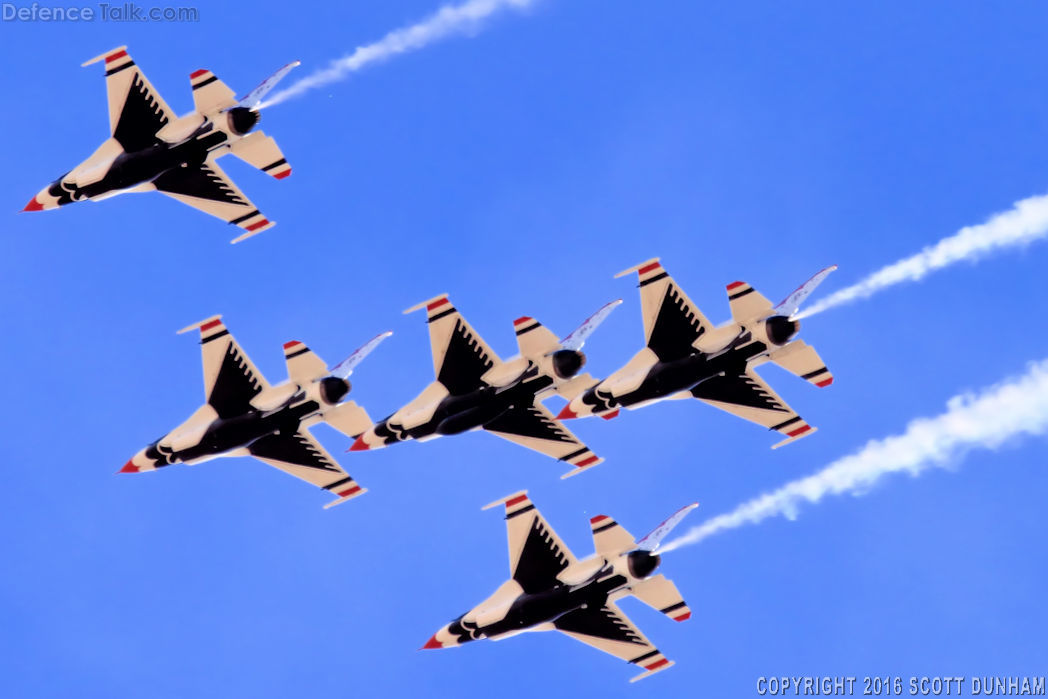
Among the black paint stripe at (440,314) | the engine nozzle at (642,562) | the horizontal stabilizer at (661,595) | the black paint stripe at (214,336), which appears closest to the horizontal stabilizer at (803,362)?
the engine nozzle at (642,562)

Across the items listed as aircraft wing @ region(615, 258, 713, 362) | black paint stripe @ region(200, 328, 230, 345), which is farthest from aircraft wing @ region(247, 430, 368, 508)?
aircraft wing @ region(615, 258, 713, 362)

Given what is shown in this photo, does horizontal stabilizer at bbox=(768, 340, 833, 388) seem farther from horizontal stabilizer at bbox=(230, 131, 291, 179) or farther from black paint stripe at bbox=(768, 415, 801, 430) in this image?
horizontal stabilizer at bbox=(230, 131, 291, 179)

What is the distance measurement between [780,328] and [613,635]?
55.0 feet

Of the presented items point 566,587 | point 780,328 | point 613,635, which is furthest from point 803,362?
point 613,635

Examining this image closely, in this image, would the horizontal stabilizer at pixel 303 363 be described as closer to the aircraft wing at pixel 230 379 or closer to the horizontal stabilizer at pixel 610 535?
the aircraft wing at pixel 230 379

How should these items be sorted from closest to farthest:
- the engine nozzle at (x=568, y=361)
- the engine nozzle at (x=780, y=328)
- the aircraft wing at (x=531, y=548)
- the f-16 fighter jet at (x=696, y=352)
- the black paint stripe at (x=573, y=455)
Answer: the engine nozzle at (x=780, y=328), the f-16 fighter jet at (x=696, y=352), the engine nozzle at (x=568, y=361), the aircraft wing at (x=531, y=548), the black paint stripe at (x=573, y=455)

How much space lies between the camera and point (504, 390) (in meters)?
117

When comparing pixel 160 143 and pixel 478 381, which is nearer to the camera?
pixel 478 381

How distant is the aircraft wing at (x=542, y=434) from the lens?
118562mm

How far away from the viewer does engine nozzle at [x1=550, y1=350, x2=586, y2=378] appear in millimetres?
115625

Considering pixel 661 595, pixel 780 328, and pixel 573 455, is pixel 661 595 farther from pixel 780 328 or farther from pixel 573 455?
pixel 780 328

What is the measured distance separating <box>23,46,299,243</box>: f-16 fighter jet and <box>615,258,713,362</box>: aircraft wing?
19738 millimetres

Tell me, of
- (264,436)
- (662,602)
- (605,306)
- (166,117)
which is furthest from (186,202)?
(662,602)

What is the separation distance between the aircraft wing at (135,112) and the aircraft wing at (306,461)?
15.4m
